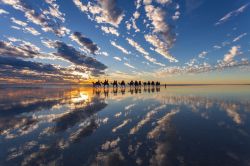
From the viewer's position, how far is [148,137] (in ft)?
30.8

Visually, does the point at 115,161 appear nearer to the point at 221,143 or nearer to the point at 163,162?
the point at 163,162

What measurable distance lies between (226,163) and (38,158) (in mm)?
7027

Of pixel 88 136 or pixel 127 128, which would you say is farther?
pixel 127 128

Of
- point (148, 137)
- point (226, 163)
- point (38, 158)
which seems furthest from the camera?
point (148, 137)

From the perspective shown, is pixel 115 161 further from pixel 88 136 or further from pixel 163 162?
pixel 88 136

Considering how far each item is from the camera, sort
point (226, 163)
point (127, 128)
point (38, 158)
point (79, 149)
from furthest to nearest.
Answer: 1. point (127, 128)
2. point (79, 149)
3. point (38, 158)
4. point (226, 163)

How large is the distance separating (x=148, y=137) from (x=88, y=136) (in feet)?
10.8

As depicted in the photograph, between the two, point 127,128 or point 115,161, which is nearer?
point 115,161

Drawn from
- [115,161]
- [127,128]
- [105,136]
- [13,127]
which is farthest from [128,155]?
[13,127]

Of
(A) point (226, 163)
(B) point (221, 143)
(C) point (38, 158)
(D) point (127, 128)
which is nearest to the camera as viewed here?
(A) point (226, 163)

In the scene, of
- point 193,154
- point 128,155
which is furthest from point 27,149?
point 193,154

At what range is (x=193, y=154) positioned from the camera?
7.05m

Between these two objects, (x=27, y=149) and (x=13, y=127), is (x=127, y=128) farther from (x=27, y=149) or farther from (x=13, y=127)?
(x=13, y=127)

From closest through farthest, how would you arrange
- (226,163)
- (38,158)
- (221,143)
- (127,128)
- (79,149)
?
1. (226,163)
2. (38,158)
3. (79,149)
4. (221,143)
5. (127,128)
